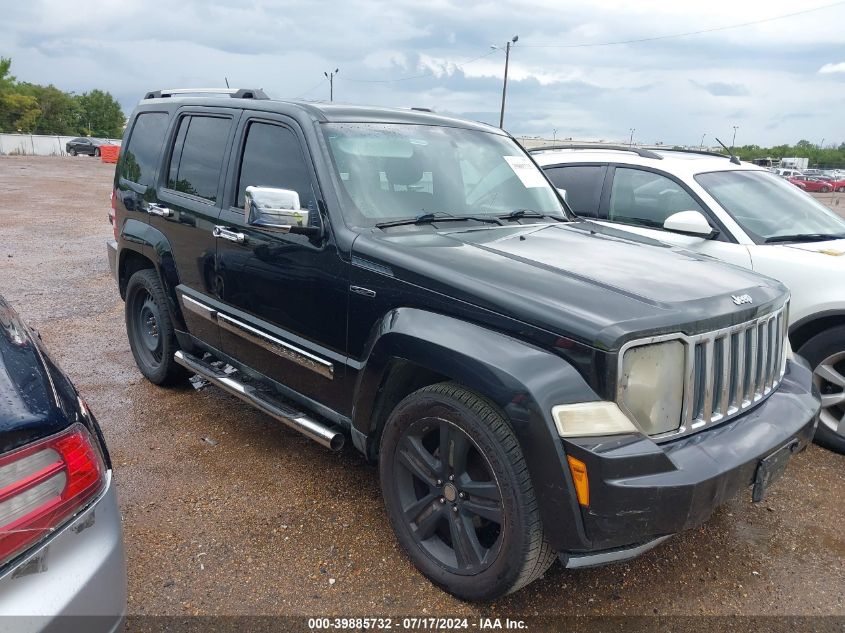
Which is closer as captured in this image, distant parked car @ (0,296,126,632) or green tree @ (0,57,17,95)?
distant parked car @ (0,296,126,632)

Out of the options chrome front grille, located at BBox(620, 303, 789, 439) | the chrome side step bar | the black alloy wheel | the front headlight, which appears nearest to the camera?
the front headlight

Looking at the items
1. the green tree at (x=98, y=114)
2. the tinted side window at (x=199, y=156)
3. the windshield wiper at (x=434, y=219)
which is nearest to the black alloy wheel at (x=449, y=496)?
the windshield wiper at (x=434, y=219)

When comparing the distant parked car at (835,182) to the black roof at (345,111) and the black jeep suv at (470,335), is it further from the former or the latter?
the black jeep suv at (470,335)

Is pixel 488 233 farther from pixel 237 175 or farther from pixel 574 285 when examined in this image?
pixel 237 175

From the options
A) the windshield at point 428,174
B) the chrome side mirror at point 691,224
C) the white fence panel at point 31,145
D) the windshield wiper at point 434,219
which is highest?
the windshield at point 428,174

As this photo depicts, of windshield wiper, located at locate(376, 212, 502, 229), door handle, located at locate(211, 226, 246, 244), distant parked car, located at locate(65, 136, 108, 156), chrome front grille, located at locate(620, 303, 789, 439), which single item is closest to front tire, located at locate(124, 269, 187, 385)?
door handle, located at locate(211, 226, 246, 244)

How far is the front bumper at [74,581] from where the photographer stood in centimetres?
153

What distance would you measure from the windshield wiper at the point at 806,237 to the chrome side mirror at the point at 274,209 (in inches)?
133

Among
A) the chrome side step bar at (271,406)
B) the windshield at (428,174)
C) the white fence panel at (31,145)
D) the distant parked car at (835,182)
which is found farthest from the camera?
the white fence panel at (31,145)

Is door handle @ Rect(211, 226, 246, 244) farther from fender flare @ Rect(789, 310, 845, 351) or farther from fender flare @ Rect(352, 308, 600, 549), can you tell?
fender flare @ Rect(789, 310, 845, 351)

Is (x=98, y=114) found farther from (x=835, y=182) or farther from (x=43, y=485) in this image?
(x=43, y=485)

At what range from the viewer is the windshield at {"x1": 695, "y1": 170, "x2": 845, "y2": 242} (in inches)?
187

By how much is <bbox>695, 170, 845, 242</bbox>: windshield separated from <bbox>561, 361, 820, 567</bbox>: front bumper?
2.71m

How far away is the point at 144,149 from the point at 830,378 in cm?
495
